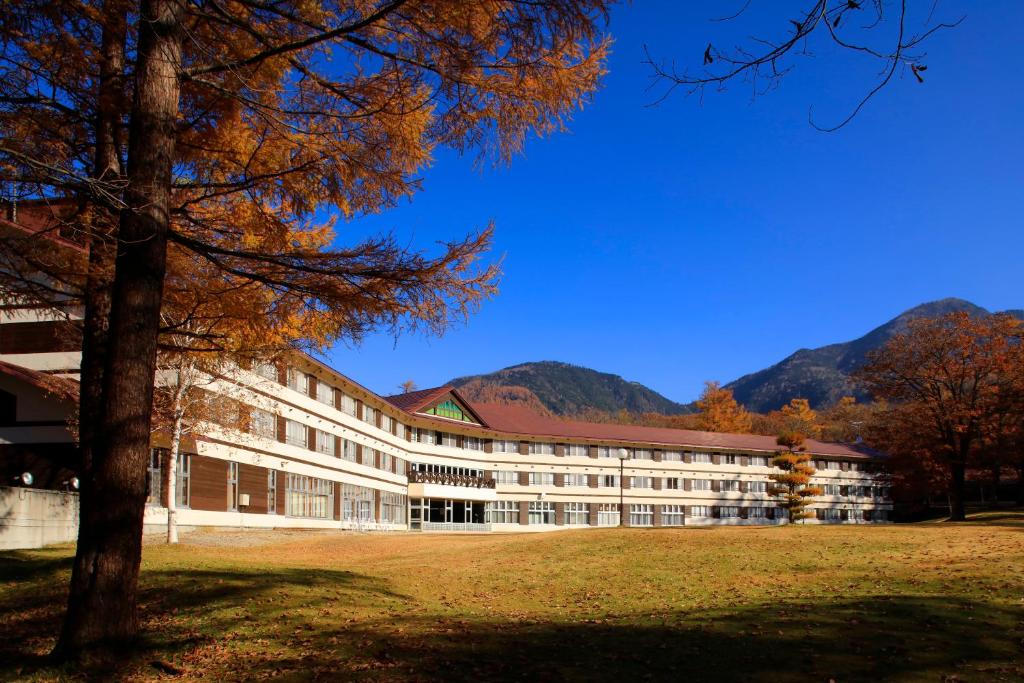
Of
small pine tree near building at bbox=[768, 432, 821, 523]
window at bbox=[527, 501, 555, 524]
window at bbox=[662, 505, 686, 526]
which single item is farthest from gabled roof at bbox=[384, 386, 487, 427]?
small pine tree near building at bbox=[768, 432, 821, 523]

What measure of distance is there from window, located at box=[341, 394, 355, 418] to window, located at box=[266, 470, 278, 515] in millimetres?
9060

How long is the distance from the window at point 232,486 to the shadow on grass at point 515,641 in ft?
64.5

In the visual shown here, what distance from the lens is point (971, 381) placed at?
49.3m

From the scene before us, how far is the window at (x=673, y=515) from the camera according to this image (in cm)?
6931

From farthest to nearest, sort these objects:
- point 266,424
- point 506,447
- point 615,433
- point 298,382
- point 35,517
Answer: point 615,433, point 506,447, point 298,382, point 266,424, point 35,517

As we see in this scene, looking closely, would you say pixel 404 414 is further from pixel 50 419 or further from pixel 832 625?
pixel 832 625

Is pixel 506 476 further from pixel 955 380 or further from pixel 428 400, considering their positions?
pixel 955 380

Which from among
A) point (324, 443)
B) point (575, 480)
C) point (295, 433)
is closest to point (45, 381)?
point (295, 433)

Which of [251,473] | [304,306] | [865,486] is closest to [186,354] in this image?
[304,306]

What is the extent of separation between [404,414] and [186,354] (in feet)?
141

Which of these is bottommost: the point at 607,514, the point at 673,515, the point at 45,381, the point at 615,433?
the point at 673,515

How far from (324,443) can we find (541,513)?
2670 centimetres

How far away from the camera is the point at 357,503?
47.6 meters

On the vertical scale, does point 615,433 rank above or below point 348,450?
above
